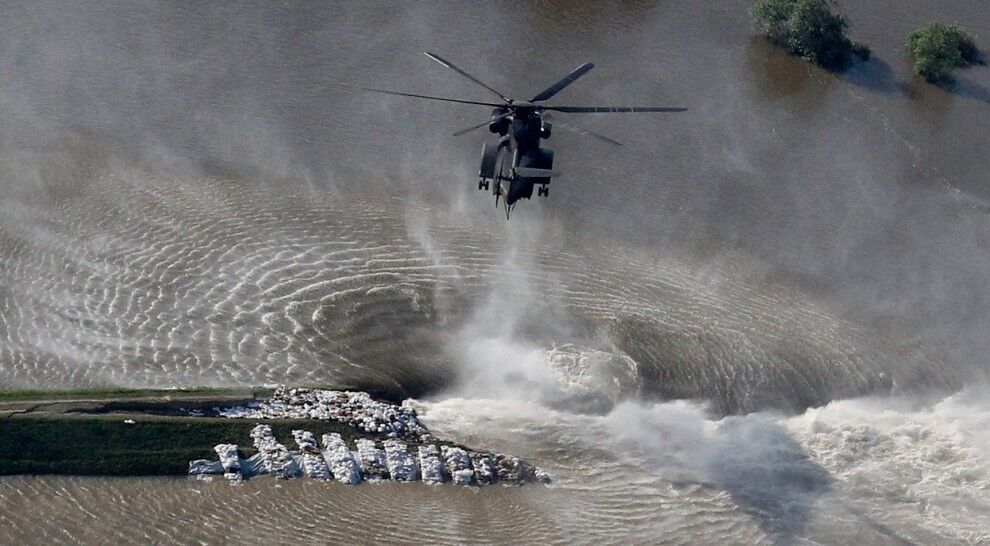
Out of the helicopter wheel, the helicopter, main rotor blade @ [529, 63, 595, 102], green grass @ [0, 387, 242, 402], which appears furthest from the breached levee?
main rotor blade @ [529, 63, 595, 102]

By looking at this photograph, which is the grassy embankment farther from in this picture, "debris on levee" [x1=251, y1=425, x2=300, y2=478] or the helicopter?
the helicopter

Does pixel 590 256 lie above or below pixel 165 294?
above

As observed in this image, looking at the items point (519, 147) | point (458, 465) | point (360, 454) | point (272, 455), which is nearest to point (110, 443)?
point (272, 455)

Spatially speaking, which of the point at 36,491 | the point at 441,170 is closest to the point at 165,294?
the point at 36,491

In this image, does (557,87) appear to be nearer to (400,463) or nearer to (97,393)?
(400,463)

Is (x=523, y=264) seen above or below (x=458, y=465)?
above

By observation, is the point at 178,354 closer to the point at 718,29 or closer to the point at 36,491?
the point at 36,491

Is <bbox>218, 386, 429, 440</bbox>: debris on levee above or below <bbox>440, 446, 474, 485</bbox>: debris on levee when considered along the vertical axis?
above
